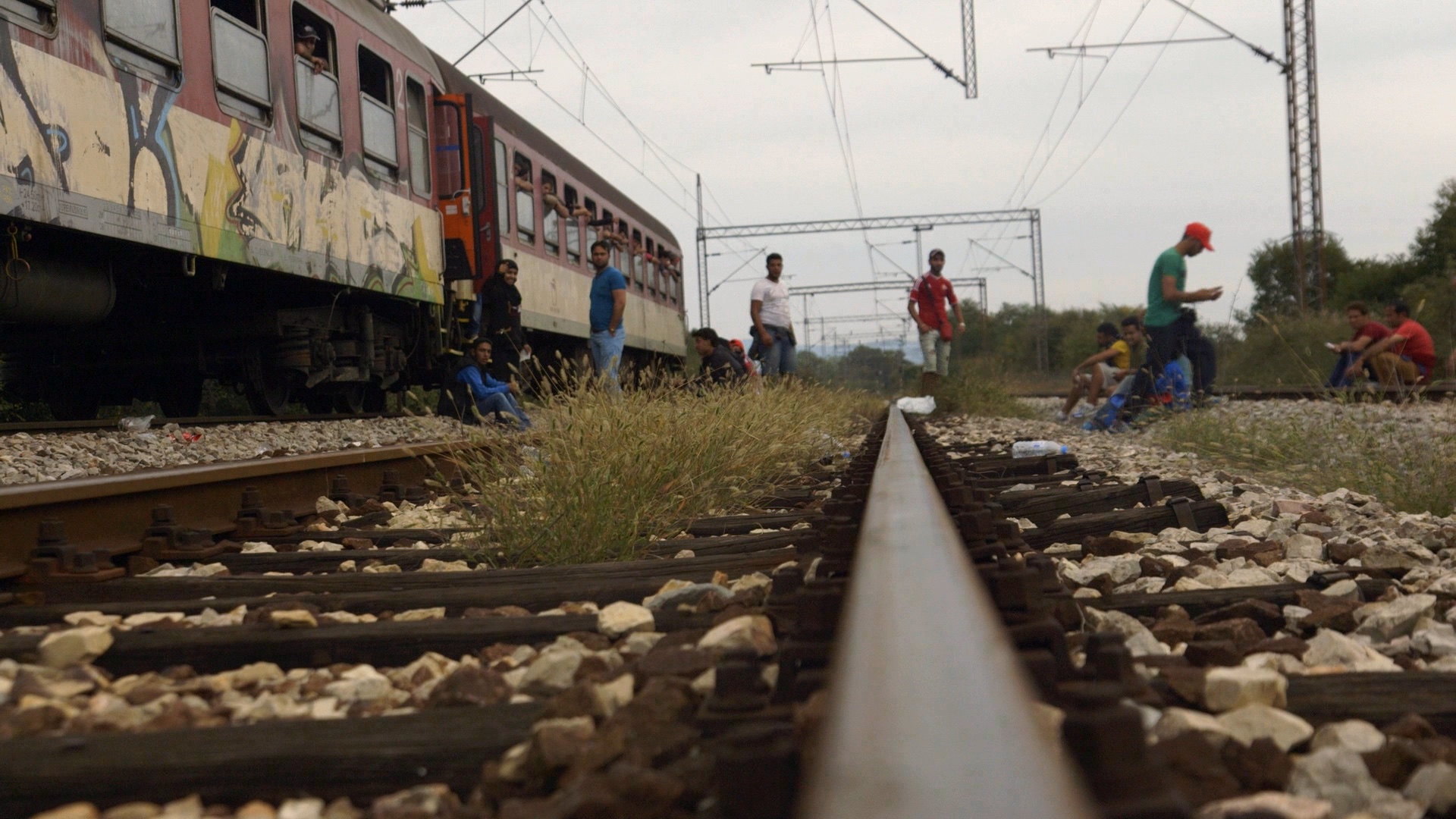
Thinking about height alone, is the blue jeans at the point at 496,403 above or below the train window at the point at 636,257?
below

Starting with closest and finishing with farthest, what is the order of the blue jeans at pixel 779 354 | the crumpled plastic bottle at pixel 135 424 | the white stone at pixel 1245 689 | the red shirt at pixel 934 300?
the white stone at pixel 1245 689
the crumpled plastic bottle at pixel 135 424
the blue jeans at pixel 779 354
the red shirt at pixel 934 300

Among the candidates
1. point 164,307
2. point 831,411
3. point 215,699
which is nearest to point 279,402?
point 164,307

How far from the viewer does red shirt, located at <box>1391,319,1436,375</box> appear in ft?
36.0

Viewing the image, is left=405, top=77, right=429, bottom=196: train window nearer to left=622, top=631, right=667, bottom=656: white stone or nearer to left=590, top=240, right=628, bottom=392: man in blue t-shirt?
left=590, top=240, right=628, bottom=392: man in blue t-shirt

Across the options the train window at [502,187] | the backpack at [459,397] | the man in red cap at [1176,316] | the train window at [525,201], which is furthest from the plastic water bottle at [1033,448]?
the train window at [525,201]

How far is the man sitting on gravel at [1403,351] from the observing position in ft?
34.9

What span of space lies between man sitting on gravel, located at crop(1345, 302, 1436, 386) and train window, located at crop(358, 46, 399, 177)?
8253mm

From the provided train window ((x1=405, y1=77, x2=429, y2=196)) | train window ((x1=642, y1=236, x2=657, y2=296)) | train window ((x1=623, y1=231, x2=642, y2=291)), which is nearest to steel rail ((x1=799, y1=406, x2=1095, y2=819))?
train window ((x1=405, y1=77, x2=429, y2=196))

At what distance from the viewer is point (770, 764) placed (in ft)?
3.65

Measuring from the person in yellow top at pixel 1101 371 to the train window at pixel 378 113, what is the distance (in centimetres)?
645

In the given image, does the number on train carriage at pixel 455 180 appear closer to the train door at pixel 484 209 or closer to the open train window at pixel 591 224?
the train door at pixel 484 209

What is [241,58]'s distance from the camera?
6992 millimetres

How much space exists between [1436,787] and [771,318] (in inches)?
446

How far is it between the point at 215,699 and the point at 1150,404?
29.1 ft
